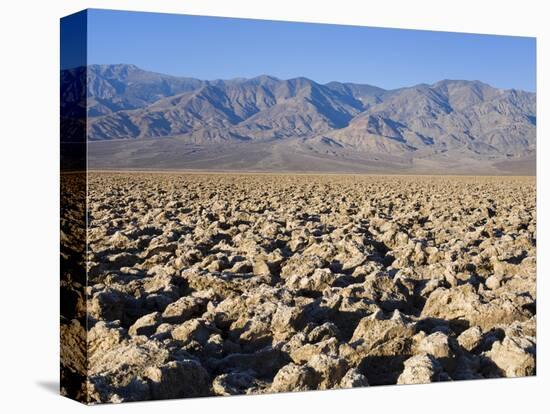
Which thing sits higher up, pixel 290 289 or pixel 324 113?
pixel 324 113

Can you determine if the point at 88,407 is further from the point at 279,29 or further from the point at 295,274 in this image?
the point at 279,29

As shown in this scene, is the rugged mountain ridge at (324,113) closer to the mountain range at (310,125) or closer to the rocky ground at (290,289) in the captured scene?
the mountain range at (310,125)

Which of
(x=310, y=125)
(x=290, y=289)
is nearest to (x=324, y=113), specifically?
(x=310, y=125)

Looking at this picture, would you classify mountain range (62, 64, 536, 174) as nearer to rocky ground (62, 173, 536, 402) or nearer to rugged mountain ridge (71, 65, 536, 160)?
rugged mountain ridge (71, 65, 536, 160)

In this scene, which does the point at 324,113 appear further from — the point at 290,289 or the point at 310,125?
the point at 290,289

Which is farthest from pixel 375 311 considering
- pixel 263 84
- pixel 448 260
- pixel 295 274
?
pixel 263 84

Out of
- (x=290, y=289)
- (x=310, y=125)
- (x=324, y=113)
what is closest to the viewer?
(x=290, y=289)

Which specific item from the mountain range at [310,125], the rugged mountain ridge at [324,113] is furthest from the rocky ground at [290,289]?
the rugged mountain ridge at [324,113]
